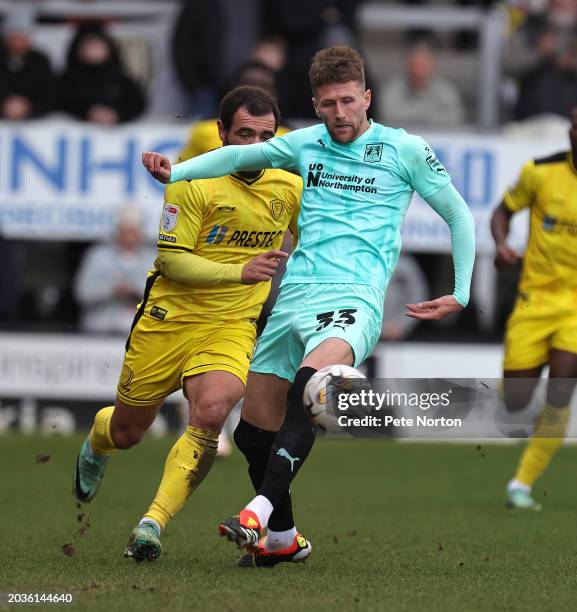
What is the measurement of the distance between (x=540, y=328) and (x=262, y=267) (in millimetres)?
4079

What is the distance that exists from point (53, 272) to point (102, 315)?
2419mm

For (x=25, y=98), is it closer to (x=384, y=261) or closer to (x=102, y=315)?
(x=102, y=315)

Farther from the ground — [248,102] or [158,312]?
[248,102]

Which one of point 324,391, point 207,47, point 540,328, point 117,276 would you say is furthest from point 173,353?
point 207,47

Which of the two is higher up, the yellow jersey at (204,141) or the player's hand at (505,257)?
the yellow jersey at (204,141)

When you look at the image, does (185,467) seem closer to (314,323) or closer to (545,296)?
(314,323)

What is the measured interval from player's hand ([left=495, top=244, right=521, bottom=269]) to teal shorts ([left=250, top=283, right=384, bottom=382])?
10.8 feet

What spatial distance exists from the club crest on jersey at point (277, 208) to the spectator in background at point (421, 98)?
28.9ft

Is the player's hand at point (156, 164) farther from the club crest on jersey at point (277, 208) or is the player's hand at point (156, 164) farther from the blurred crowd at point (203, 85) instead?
the blurred crowd at point (203, 85)

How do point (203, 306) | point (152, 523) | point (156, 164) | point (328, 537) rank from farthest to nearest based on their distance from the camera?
point (328, 537), point (203, 306), point (152, 523), point (156, 164)

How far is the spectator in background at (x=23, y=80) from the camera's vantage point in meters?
15.7

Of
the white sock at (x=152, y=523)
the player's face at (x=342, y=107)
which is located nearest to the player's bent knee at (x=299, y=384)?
the white sock at (x=152, y=523)

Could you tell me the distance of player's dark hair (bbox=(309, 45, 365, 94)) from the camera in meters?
6.92

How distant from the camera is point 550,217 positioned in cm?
1059
